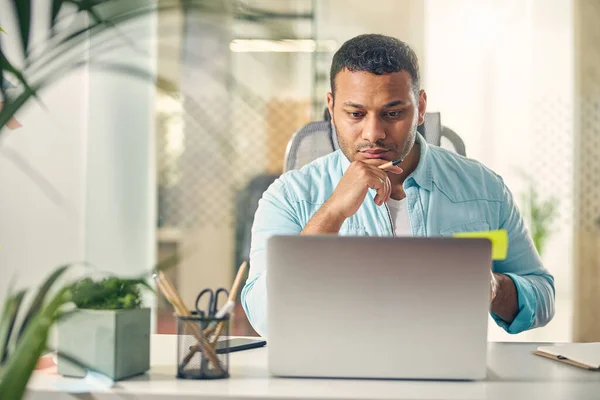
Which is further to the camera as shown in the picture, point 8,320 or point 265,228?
point 265,228

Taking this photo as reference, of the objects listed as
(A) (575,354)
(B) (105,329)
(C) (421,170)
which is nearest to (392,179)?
(C) (421,170)

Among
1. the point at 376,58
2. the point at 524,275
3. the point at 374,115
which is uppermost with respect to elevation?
the point at 376,58

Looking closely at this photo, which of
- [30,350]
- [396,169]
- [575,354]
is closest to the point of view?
[30,350]

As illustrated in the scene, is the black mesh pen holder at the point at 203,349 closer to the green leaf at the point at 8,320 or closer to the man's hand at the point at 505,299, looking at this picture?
the green leaf at the point at 8,320

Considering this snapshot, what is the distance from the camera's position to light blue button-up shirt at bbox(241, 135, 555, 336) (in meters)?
1.72

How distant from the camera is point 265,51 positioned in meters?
3.78

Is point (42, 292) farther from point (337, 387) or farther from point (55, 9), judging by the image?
point (337, 387)

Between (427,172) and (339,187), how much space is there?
0.33 meters

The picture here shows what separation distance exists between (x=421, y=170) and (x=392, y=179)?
78 millimetres

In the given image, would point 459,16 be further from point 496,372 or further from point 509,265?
point 496,372

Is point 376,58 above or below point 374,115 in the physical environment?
above

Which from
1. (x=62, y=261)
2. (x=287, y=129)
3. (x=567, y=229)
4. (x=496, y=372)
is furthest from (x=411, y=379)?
(x=567, y=229)

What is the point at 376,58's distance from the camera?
1.74 meters

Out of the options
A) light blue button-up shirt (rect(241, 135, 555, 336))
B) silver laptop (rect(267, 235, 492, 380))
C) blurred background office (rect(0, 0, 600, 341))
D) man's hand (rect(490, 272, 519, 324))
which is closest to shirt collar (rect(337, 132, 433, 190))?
light blue button-up shirt (rect(241, 135, 555, 336))
